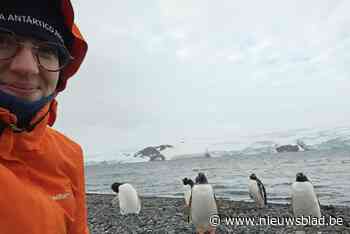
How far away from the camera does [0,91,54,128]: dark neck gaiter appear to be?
977mm

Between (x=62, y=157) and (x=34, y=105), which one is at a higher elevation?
(x=34, y=105)

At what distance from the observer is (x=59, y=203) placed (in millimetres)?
1157

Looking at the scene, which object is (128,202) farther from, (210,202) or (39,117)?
(39,117)

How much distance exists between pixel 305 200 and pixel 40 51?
911 centimetres

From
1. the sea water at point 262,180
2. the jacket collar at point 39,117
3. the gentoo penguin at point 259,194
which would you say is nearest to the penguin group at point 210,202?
the gentoo penguin at point 259,194

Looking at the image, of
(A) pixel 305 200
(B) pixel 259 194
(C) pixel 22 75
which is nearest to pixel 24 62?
(C) pixel 22 75

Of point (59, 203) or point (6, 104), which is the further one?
point (59, 203)

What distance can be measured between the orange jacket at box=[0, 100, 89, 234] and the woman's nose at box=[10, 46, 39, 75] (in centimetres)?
14

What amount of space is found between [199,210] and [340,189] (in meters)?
14.0

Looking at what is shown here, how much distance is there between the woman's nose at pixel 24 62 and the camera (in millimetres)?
1002

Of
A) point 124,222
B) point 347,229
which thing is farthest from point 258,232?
point 124,222

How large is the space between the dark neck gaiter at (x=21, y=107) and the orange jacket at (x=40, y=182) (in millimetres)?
29

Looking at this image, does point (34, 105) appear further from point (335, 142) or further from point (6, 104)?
point (335, 142)

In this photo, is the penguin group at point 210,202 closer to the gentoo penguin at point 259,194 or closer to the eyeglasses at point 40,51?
the gentoo penguin at point 259,194
